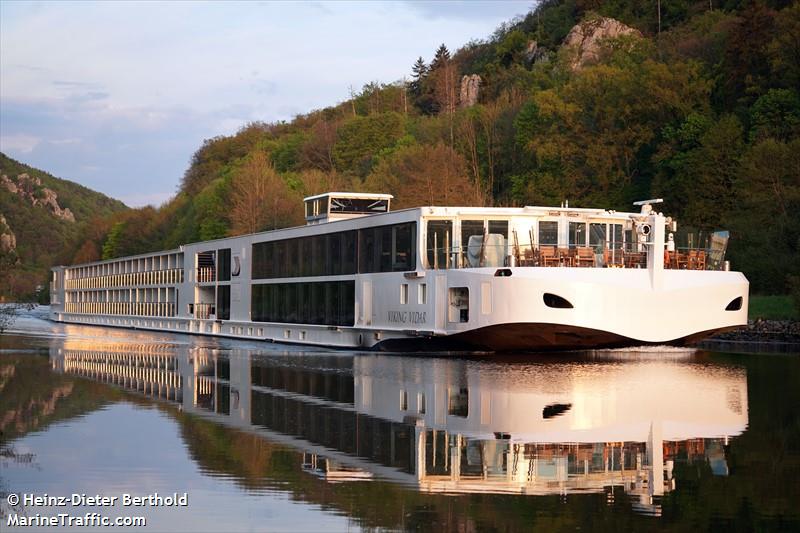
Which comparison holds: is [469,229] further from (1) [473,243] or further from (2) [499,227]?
(2) [499,227]

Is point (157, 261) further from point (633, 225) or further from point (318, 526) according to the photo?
point (318, 526)

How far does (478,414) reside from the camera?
63.5ft

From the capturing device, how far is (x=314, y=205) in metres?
50.3

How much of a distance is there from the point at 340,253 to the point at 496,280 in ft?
34.7

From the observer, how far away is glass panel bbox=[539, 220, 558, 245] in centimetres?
3866

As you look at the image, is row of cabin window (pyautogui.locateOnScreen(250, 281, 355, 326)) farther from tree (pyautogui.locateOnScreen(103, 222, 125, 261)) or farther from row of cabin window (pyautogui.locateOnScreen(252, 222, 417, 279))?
tree (pyautogui.locateOnScreen(103, 222, 125, 261))

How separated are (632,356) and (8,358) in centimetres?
1898

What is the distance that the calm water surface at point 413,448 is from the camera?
37.2 feet

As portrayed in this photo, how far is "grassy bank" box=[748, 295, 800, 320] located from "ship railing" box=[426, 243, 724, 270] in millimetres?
17438

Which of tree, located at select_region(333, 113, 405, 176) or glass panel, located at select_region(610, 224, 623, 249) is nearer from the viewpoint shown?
glass panel, located at select_region(610, 224, 623, 249)

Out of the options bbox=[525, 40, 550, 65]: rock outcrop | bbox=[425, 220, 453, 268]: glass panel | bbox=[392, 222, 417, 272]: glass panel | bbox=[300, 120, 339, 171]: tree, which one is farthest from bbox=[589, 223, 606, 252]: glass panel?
bbox=[525, 40, 550, 65]: rock outcrop

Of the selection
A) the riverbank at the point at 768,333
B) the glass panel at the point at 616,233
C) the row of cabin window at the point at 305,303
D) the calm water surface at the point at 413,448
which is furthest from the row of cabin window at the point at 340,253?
the riverbank at the point at 768,333

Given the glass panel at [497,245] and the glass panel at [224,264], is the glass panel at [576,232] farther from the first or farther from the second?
the glass panel at [224,264]

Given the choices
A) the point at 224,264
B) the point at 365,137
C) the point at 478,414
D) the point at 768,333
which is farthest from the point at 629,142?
the point at 478,414
